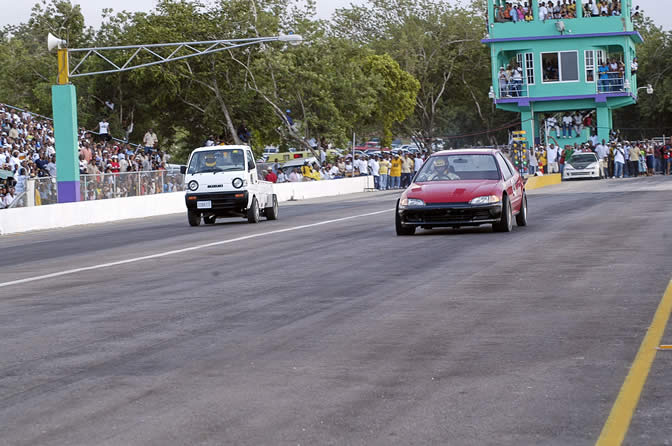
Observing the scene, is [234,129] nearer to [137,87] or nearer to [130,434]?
[137,87]

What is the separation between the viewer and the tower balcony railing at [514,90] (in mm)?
67625

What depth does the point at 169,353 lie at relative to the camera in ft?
26.5

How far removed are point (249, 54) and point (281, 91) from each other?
8.82 feet

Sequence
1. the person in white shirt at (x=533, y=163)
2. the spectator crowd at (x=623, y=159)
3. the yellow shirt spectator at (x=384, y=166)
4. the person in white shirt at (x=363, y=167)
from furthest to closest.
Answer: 1. the person in white shirt at (x=363, y=167)
2. the spectator crowd at (x=623, y=159)
3. the person in white shirt at (x=533, y=163)
4. the yellow shirt spectator at (x=384, y=166)

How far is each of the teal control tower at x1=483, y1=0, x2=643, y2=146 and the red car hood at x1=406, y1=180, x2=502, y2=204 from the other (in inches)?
1944

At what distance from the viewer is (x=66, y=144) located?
1364 inches

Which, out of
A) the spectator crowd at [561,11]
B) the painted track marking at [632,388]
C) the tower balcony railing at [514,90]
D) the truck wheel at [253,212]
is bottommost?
the painted track marking at [632,388]

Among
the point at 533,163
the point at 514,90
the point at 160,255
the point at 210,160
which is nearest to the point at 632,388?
the point at 160,255

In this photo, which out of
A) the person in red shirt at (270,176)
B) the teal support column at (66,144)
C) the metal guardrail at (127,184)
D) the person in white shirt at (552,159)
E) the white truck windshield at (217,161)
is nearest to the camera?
the white truck windshield at (217,161)

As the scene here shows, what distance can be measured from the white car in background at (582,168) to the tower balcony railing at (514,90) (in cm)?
1238

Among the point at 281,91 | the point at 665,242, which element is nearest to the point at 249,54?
the point at 281,91

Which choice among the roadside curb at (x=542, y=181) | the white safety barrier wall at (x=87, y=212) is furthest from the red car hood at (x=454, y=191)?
the roadside curb at (x=542, y=181)

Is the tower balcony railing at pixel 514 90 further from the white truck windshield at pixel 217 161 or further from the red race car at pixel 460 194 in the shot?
the red race car at pixel 460 194

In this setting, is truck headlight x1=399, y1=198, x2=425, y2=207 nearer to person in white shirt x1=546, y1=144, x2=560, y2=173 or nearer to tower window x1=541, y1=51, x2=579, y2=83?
person in white shirt x1=546, y1=144, x2=560, y2=173
